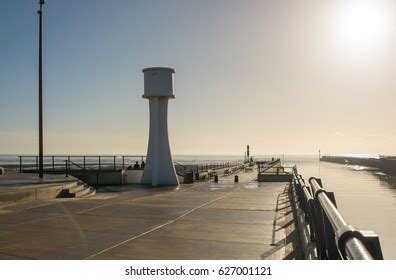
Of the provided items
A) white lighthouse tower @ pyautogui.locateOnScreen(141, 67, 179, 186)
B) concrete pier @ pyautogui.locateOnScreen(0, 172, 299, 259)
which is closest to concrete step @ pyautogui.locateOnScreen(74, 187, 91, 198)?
concrete pier @ pyautogui.locateOnScreen(0, 172, 299, 259)

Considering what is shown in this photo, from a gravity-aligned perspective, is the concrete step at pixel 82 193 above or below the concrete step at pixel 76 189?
below

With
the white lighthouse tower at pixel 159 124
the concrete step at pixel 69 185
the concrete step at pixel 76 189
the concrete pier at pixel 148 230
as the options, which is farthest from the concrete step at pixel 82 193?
the white lighthouse tower at pixel 159 124

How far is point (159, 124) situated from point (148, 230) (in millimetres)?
11596

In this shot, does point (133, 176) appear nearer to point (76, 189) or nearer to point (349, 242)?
point (76, 189)

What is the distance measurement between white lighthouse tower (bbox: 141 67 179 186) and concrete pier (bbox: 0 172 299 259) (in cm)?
654

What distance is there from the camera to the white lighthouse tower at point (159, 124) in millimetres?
19125

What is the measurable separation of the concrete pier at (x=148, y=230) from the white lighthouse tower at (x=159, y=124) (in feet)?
21.4

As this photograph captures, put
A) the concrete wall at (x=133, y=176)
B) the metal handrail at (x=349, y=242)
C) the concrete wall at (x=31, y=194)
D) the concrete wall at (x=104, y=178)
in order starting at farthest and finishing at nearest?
the concrete wall at (x=133, y=176)
the concrete wall at (x=104, y=178)
the concrete wall at (x=31, y=194)
the metal handrail at (x=349, y=242)

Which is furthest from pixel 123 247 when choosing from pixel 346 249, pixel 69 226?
pixel 346 249

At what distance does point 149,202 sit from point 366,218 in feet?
46.3

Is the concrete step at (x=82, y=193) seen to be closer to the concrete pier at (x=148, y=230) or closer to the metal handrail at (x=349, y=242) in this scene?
the concrete pier at (x=148, y=230)

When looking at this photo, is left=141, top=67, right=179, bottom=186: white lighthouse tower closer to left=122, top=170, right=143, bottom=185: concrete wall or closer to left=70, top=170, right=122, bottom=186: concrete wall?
left=70, top=170, right=122, bottom=186: concrete wall

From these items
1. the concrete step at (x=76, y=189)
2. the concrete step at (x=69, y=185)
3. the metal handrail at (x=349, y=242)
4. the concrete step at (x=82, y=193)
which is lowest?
the concrete step at (x=82, y=193)
